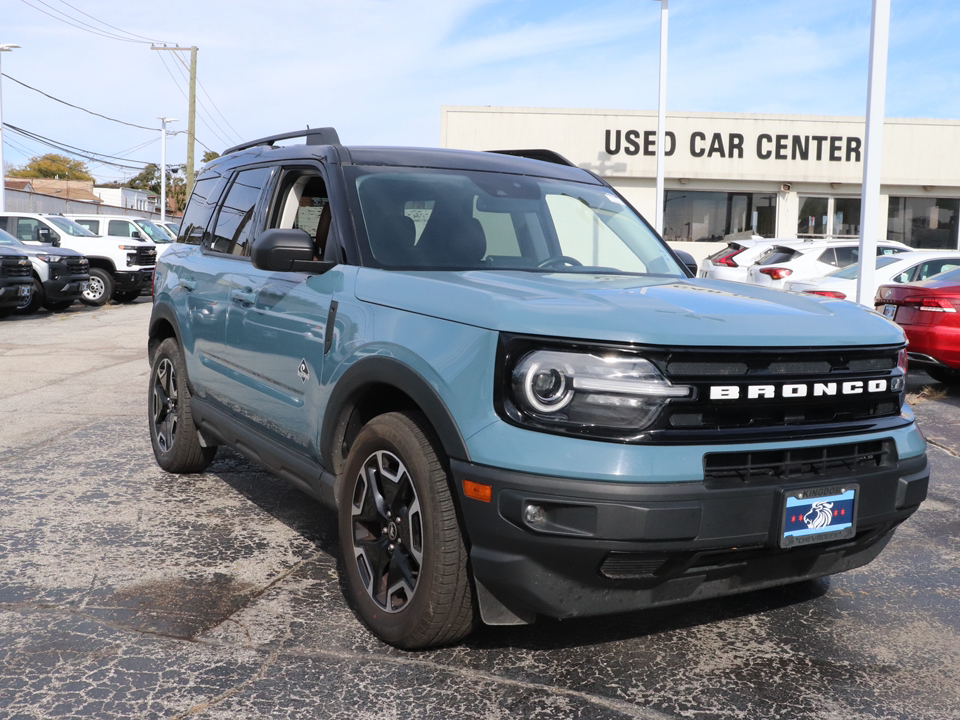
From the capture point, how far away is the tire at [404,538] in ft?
10.3

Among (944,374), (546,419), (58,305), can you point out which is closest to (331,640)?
(546,419)

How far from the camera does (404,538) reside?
134 inches

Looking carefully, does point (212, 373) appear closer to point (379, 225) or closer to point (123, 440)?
point (379, 225)

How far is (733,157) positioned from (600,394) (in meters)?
27.5

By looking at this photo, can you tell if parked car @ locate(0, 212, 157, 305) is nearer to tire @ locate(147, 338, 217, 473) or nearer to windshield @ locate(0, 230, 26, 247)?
windshield @ locate(0, 230, 26, 247)

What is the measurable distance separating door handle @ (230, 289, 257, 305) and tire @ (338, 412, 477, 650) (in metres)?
1.31

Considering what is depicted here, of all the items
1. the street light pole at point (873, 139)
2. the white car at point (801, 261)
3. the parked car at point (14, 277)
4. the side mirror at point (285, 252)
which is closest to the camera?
the side mirror at point (285, 252)

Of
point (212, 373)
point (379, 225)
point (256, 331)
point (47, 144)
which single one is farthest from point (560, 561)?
point (47, 144)

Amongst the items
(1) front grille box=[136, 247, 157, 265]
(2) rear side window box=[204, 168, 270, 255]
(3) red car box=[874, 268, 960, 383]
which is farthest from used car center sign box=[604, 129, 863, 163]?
(2) rear side window box=[204, 168, 270, 255]

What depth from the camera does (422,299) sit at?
11.2 feet

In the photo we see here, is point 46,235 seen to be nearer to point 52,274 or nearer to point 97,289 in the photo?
point 97,289

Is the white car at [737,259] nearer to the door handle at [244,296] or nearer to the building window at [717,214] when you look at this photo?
the building window at [717,214]

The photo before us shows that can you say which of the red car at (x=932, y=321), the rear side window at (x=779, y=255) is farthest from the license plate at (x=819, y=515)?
the rear side window at (x=779, y=255)

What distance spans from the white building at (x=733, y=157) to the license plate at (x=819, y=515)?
83.8ft
